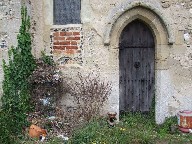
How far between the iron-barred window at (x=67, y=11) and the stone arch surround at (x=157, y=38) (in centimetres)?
83

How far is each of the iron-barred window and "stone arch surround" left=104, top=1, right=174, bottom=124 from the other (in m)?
0.83

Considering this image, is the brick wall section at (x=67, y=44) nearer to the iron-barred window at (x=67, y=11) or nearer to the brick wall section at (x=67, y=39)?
the brick wall section at (x=67, y=39)

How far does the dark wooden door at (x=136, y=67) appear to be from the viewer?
8133 mm

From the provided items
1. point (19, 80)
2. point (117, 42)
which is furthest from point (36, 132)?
point (117, 42)

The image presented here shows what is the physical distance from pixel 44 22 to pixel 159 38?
269 cm

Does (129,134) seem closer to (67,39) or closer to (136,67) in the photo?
(136,67)

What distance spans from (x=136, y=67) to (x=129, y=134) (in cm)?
210

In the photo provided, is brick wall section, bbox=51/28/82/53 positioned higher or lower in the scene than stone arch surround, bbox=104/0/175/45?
lower

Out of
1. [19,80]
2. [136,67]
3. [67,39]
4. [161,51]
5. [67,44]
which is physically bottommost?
[19,80]

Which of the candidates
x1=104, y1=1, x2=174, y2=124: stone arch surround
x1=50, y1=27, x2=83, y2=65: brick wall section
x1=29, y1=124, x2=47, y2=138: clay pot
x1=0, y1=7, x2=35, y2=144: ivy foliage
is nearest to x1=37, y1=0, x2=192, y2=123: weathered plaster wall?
x1=104, y1=1, x2=174, y2=124: stone arch surround

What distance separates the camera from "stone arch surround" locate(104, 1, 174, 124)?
7.64 metres

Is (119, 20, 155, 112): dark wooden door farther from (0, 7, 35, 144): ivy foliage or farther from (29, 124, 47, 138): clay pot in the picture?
(0, 7, 35, 144): ivy foliage

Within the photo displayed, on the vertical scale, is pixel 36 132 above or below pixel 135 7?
below

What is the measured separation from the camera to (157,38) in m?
7.79
